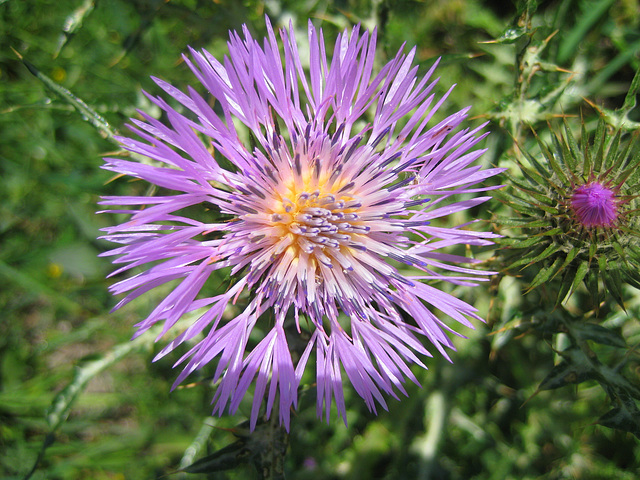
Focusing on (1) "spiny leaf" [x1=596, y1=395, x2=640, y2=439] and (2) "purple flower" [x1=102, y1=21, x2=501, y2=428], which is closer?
(2) "purple flower" [x1=102, y1=21, x2=501, y2=428]

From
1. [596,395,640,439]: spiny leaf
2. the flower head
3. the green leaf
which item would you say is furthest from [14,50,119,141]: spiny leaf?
[596,395,640,439]: spiny leaf

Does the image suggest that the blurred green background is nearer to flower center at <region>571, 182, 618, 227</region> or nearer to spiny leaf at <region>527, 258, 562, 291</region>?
spiny leaf at <region>527, 258, 562, 291</region>

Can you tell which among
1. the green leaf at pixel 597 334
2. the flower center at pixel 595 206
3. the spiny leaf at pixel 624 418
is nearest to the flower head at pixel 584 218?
the flower center at pixel 595 206

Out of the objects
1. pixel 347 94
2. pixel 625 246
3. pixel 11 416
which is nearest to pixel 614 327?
pixel 625 246

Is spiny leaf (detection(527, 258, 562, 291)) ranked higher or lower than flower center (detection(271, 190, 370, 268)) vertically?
lower

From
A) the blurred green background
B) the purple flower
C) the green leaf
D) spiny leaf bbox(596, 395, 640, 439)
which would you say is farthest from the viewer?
the blurred green background

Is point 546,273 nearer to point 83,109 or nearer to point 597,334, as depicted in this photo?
point 597,334

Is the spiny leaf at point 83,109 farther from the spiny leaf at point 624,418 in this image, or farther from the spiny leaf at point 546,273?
the spiny leaf at point 624,418

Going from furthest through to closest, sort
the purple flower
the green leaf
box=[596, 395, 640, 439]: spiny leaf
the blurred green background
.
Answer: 1. the blurred green background
2. the green leaf
3. box=[596, 395, 640, 439]: spiny leaf
4. the purple flower
